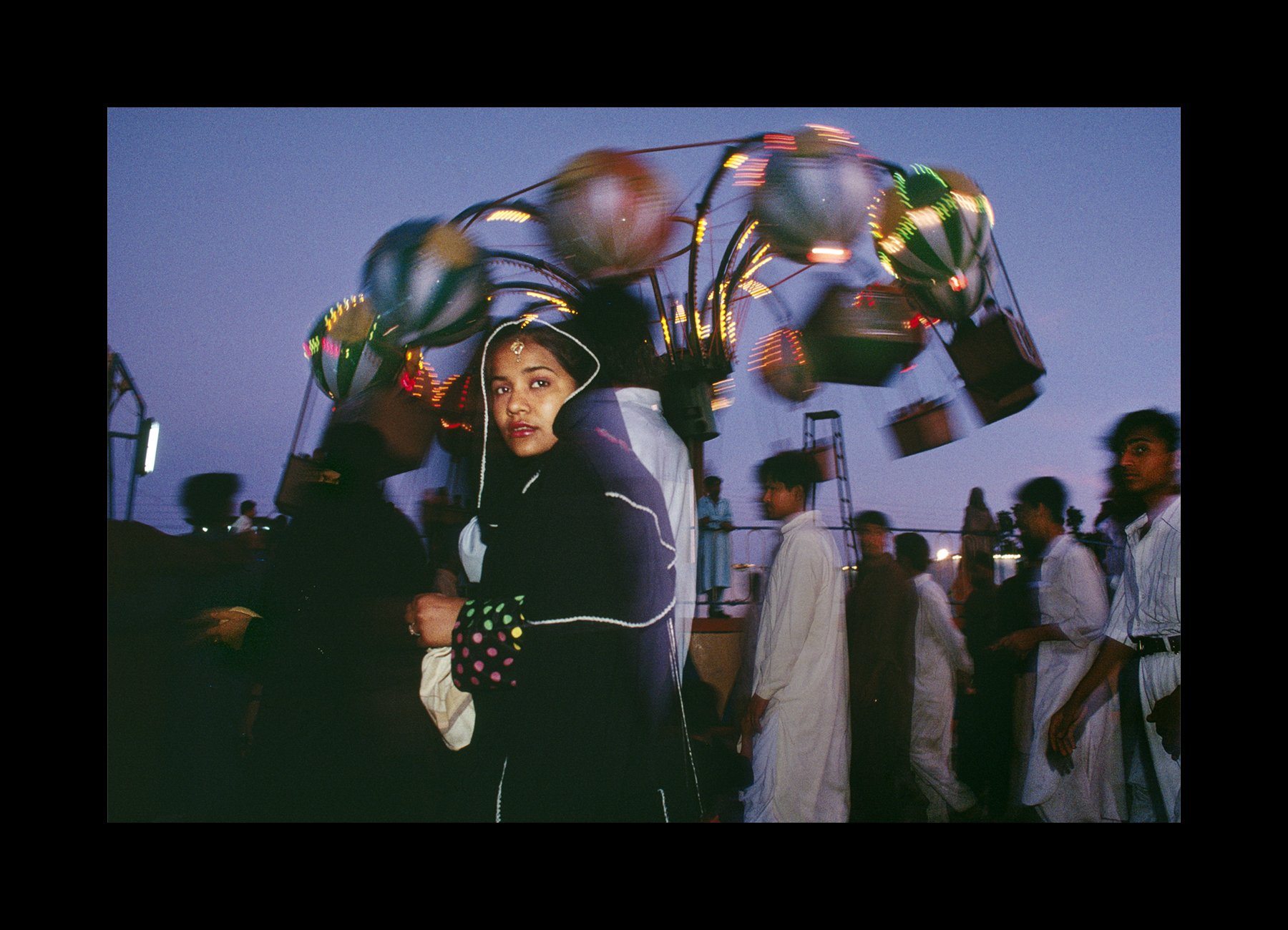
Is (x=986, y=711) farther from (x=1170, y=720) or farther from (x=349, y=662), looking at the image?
(x=349, y=662)

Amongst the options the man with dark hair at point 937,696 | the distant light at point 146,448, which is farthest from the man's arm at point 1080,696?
the distant light at point 146,448

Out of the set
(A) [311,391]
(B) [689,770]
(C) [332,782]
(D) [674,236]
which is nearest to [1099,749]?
(B) [689,770]

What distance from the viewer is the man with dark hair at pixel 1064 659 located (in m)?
2.40

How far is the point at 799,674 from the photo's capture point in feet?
7.95

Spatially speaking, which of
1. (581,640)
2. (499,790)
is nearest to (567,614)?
(581,640)

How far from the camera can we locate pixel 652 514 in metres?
2.40

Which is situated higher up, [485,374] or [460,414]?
[485,374]

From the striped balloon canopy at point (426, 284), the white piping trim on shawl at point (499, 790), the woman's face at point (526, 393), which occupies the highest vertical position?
the striped balloon canopy at point (426, 284)

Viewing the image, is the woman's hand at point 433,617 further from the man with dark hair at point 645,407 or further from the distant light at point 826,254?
the distant light at point 826,254

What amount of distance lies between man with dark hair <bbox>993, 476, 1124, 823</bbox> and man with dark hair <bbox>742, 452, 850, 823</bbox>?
0.49 metres

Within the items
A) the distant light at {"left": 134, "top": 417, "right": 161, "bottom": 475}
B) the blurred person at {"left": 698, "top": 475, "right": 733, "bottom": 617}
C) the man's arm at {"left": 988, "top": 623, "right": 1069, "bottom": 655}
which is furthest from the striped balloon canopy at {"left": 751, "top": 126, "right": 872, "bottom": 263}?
the distant light at {"left": 134, "top": 417, "right": 161, "bottom": 475}

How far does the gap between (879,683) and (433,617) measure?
1254 millimetres

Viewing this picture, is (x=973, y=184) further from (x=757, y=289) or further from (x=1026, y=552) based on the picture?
(x=1026, y=552)

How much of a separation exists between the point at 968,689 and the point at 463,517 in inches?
58.8
